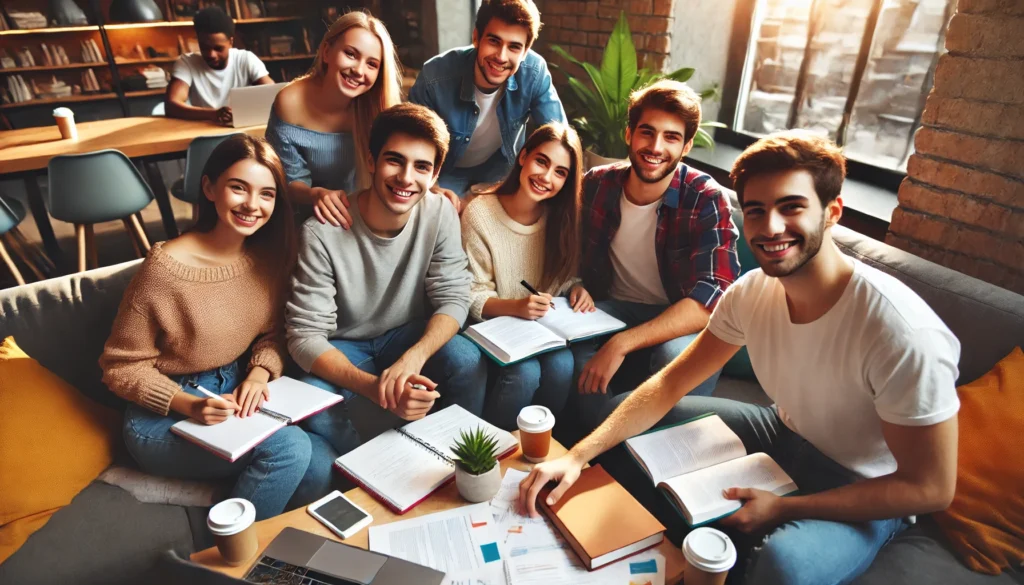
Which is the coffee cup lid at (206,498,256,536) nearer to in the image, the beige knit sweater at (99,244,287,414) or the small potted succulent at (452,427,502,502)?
the small potted succulent at (452,427,502,502)

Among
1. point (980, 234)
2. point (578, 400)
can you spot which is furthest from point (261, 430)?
point (980, 234)

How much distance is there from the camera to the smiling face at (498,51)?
2.08 meters

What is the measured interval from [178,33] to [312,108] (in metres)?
4.26

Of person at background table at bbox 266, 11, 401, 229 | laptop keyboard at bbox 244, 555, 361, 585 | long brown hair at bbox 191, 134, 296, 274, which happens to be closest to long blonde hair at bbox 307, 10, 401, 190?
person at background table at bbox 266, 11, 401, 229

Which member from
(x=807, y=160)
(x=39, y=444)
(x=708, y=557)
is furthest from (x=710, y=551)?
(x=39, y=444)

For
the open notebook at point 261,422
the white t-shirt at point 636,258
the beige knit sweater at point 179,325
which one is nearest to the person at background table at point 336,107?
the beige knit sweater at point 179,325

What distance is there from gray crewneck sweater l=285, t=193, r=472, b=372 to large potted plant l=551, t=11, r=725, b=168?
4.46 ft

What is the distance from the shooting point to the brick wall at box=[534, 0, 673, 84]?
10.5 feet

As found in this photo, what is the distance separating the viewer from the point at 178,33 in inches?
211

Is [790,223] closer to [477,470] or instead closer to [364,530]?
[477,470]

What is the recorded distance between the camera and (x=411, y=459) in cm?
135

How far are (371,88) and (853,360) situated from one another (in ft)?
5.47

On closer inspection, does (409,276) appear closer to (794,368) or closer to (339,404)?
(339,404)

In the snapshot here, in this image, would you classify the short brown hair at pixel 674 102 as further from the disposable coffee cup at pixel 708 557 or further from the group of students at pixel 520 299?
the disposable coffee cup at pixel 708 557
